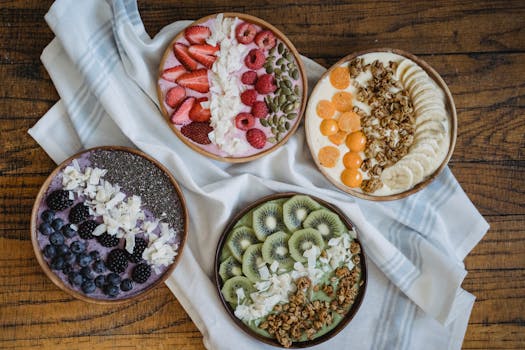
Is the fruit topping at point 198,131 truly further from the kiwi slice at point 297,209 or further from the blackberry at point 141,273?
the blackberry at point 141,273

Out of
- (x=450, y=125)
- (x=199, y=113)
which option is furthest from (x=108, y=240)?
(x=450, y=125)

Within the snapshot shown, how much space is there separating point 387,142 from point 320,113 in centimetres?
28

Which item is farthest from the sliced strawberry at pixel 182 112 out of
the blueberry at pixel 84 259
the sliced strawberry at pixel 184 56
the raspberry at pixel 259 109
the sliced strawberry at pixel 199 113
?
the blueberry at pixel 84 259

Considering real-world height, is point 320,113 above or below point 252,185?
above

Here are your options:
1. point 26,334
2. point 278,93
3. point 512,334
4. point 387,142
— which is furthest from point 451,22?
point 26,334

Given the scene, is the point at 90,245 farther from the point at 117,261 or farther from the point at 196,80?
the point at 196,80

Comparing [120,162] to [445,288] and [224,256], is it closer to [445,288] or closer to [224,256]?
[224,256]

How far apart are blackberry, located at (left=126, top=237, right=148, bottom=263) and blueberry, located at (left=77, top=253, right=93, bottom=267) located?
142 mm

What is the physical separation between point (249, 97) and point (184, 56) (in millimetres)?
279

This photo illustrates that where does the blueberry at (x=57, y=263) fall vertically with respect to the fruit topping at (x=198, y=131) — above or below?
below

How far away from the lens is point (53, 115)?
2045mm

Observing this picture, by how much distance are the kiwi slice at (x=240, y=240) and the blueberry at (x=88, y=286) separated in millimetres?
511

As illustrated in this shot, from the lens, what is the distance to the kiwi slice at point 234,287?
198cm

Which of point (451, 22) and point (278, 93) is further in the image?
point (451, 22)
